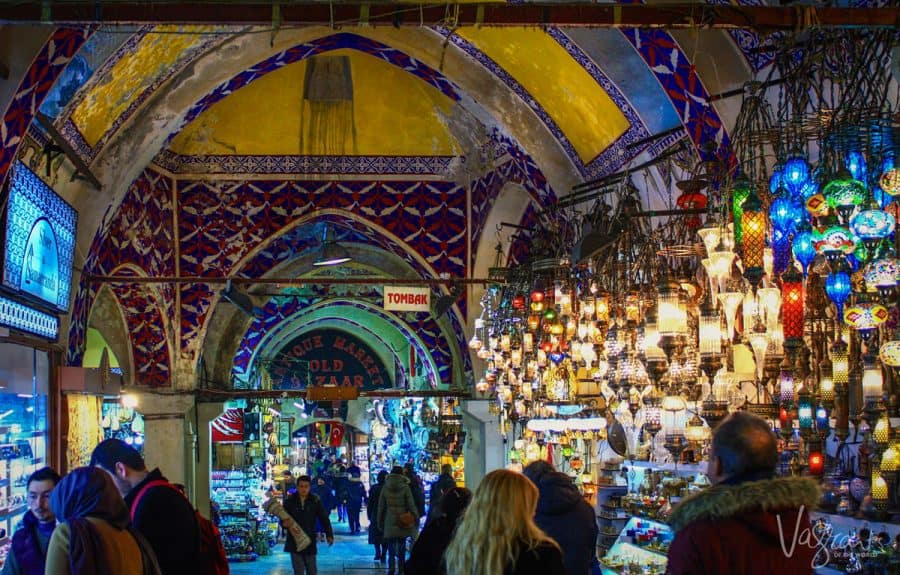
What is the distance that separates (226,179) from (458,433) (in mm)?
6056

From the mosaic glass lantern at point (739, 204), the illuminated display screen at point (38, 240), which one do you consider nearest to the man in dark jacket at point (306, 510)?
the illuminated display screen at point (38, 240)

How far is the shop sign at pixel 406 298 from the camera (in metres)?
15.4

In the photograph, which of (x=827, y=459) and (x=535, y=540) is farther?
(x=827, y=459)

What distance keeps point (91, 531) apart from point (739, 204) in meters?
3.38

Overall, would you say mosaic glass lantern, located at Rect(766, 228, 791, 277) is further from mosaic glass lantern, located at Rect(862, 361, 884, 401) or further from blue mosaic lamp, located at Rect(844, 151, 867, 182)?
mosaic glass lantern, located at Rect(862, 361, 884, 401)

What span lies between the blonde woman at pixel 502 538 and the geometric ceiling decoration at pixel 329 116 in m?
11.3

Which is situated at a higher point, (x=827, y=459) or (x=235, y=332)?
(x=235, y=332)

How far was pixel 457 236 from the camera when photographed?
15867 mm

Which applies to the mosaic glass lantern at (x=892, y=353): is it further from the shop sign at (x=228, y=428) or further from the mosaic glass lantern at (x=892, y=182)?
the shop sign at (x=228, y=428)

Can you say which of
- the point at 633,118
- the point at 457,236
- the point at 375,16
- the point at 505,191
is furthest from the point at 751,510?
the point at 457,236

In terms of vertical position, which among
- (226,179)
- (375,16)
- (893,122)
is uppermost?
(226,179)

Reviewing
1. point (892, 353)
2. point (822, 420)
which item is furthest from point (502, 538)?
point (822, 420)

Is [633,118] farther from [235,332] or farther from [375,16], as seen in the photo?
[235,332]

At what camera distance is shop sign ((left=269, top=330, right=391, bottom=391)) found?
27.4 meters
